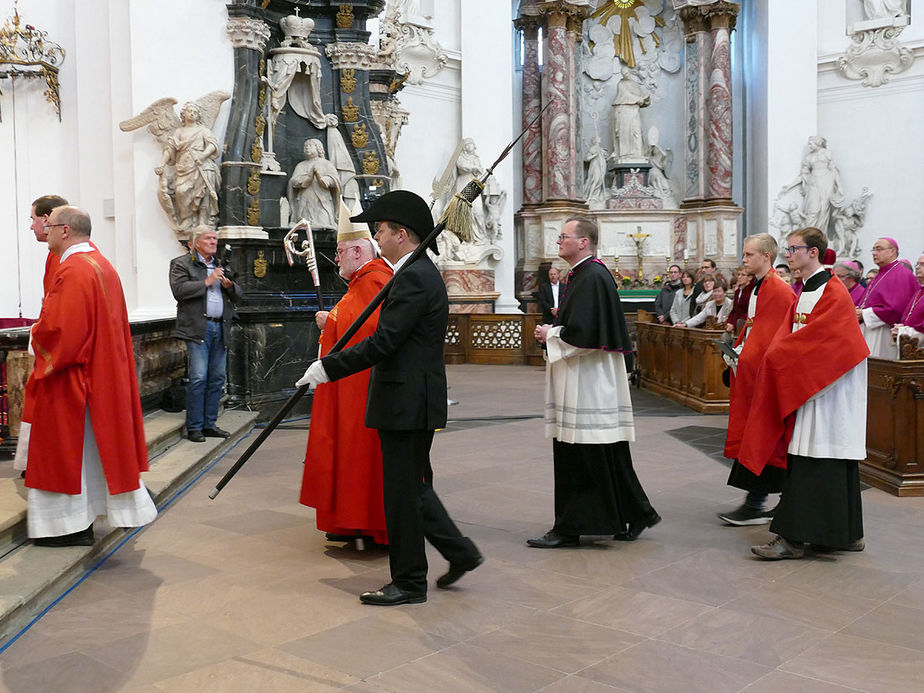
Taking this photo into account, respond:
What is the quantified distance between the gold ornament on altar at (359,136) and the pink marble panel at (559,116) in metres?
8.96

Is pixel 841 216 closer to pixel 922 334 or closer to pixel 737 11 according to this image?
pixel 737 11

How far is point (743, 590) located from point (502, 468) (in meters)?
3.23

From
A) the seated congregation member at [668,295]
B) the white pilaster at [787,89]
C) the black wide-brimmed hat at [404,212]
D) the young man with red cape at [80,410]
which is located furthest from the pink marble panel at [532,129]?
the black wide-brimmed hat at [404,212]

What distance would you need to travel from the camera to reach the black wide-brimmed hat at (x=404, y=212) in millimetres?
4285

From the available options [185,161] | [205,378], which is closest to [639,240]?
[185,161]

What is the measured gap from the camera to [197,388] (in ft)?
25.8

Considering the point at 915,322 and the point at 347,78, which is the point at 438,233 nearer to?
the point at 915,322

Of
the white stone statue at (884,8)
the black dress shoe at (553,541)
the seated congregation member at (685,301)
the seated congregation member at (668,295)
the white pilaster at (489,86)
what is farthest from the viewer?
the white stone statue at (884,8)

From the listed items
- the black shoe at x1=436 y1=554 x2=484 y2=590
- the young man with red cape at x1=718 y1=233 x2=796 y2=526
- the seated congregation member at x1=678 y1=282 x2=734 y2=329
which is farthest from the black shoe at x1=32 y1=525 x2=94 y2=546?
the seated congregation member at x1=678 y1=282 x2=734 y2=329

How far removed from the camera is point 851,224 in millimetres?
19625

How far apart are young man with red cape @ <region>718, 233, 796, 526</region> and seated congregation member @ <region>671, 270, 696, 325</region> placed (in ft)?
21.9

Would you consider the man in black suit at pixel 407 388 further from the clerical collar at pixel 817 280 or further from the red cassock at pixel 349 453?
the clerical collar at pixel 817 280

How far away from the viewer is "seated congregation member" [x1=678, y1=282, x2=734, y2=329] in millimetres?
10852

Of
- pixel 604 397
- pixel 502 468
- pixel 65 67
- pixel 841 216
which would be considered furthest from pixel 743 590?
pixel 841 216
